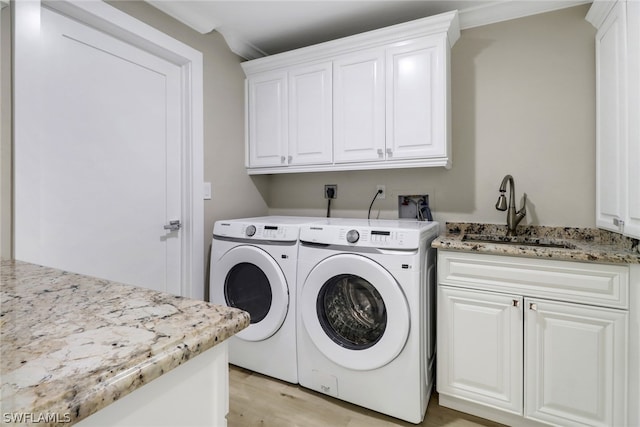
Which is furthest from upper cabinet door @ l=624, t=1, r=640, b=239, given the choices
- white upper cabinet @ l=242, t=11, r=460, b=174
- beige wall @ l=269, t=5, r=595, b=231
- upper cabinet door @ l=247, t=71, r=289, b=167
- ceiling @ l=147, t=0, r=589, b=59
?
upper cabinet door @ l=247, t=71, r=289, b=167

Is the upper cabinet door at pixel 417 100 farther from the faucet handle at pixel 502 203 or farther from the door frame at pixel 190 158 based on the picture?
the door frame at pixel 190 158

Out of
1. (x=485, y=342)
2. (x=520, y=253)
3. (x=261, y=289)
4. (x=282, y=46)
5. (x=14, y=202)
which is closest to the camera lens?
(x=14, y=202)

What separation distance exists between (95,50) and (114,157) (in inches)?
22.0

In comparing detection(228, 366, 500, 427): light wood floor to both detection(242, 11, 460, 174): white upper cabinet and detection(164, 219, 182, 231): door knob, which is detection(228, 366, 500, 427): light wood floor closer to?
detection(164, 219, 182, 231): door knob

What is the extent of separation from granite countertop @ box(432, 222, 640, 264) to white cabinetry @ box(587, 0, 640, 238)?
10 centimetres

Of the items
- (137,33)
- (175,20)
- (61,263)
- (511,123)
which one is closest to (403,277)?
(511,123)

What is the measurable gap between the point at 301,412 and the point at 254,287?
2.45ft

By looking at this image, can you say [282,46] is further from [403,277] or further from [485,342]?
[485,342]

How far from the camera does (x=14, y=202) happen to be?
4.43ft

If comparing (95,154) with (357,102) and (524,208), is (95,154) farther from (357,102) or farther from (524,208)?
(524,208)

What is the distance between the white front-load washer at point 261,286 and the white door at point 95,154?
363mm

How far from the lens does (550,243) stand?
73.4 inches

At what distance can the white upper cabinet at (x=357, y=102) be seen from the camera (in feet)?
6.34

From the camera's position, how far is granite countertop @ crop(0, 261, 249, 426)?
0.35m
